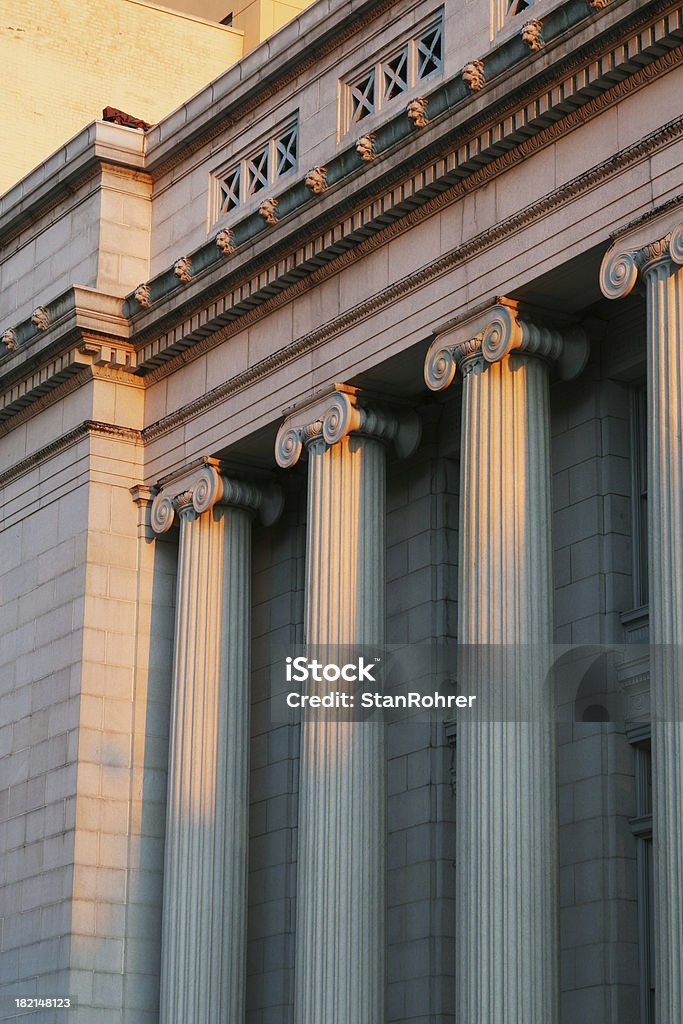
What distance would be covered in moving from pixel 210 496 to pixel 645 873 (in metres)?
9.77

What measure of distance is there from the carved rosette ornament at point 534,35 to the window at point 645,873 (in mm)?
8537

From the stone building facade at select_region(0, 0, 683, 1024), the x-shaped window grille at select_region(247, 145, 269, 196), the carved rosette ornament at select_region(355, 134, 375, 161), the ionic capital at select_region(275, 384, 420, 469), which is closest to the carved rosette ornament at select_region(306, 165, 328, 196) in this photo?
the stone building facade at select_region(0, 0, 683, 1024)

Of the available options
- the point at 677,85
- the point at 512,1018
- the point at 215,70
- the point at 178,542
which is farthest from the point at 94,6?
the point at 512,1018

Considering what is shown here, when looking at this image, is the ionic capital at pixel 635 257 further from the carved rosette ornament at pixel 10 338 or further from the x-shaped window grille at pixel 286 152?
the carved rosette ornament at pixel 10 338

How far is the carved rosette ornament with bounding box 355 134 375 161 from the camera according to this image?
92.0 ft

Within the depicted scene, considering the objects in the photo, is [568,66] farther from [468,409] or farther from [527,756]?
[527,756]

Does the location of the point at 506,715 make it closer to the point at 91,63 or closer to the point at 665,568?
the point at 665,568

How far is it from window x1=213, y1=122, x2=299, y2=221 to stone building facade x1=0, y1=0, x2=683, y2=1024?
0.09 meters

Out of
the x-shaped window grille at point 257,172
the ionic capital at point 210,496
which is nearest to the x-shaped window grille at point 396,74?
the x-shaped window grille at point 257,172

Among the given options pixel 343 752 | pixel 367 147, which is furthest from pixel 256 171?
pixel 343 752

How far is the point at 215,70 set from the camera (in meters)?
50.6

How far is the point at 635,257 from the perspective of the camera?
23.6m

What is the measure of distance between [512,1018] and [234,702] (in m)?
8.85

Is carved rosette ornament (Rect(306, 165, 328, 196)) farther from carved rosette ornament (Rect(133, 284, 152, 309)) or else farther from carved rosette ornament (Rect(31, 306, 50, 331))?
carved rosette ornament (Rect(31, 306, 50, 331))
